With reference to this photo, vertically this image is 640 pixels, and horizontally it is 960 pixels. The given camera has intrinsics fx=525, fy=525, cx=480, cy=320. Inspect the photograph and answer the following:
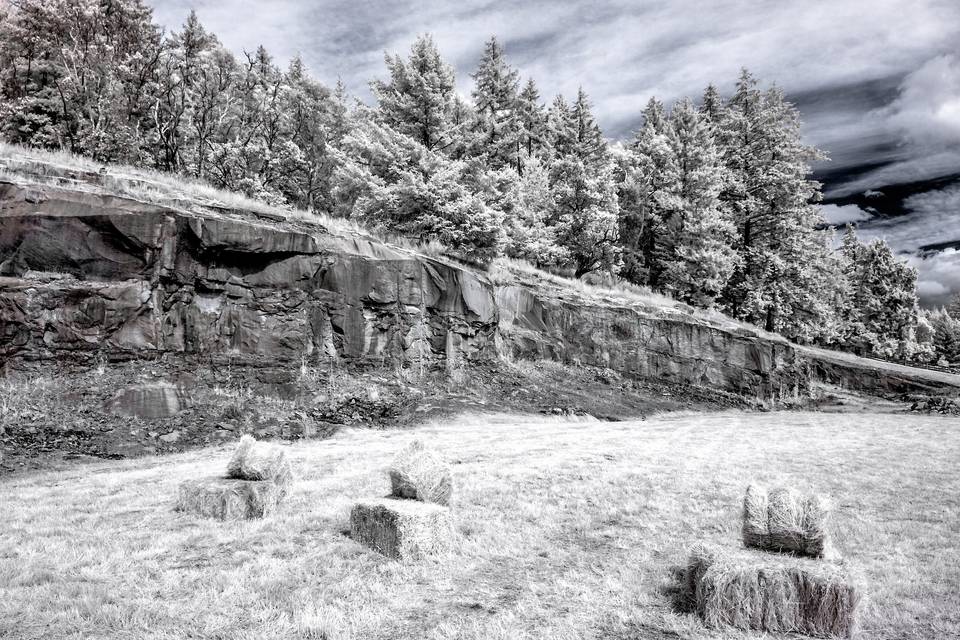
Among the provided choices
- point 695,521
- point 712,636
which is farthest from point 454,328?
point 712,636

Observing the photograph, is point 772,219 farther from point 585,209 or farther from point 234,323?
point 234,323

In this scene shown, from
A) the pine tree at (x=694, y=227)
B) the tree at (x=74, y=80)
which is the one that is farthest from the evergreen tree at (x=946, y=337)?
the tree at (x=74, y=80)

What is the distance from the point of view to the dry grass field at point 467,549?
438 cm

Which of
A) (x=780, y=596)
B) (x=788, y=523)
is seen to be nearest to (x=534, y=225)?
(x=788, y=523)

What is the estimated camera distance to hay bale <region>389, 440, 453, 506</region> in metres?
6.78

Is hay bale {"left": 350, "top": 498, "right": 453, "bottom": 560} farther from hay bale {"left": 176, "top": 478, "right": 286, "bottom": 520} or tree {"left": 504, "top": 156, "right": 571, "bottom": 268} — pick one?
tree {"left": 504, "top": 156, "right": 571, "bottom": 268}

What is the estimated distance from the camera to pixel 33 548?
5.88 metres

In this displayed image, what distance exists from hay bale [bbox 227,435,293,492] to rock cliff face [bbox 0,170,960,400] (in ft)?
24.5

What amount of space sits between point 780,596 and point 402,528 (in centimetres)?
364

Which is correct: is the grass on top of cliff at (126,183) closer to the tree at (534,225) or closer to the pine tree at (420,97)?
the pine tree at (420,97)

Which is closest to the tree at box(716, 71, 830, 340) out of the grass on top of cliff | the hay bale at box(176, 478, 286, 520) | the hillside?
the hillside

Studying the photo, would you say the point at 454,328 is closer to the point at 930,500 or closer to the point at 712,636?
the point at 930,500

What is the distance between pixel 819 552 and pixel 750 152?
3697 cm

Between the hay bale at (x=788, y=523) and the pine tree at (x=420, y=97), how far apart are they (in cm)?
2222
